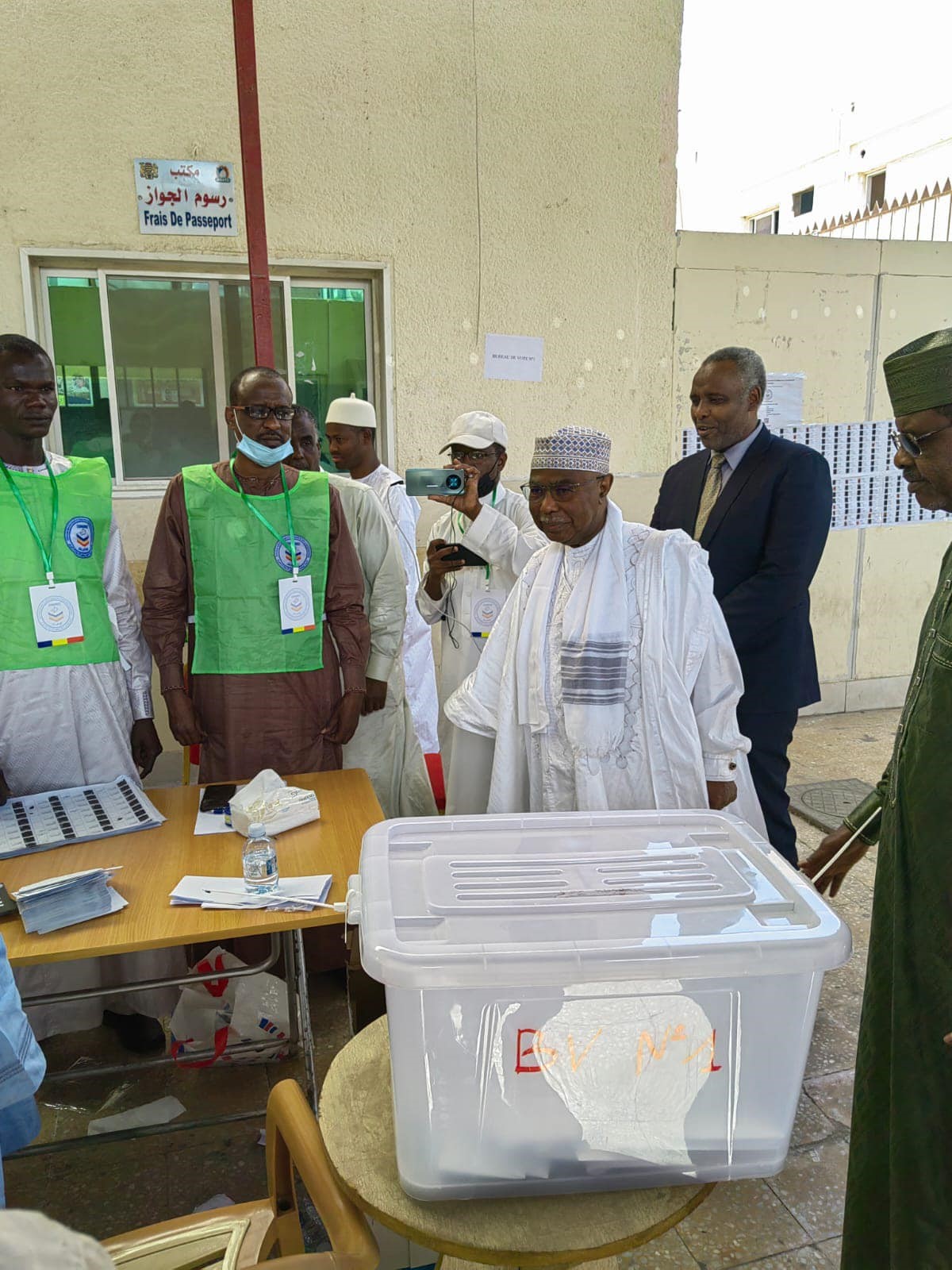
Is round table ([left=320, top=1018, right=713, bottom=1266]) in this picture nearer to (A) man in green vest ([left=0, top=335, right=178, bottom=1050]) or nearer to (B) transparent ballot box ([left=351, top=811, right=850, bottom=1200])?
(B) transparent ballot box ([left=351, top=811, right=850, bottom=1200])

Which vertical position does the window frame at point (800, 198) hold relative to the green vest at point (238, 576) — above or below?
above

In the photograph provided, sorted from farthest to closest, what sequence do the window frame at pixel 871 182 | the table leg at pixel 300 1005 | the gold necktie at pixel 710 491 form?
the window frame at pixel 871 182, the gold necktie at pixel 710 491, the table leg at pixel 300 1005

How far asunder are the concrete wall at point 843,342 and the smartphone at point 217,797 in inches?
145

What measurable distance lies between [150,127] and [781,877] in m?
4.43

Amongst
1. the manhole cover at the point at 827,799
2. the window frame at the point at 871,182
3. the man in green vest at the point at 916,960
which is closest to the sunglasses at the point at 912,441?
the man in green vest at the point at 916,960

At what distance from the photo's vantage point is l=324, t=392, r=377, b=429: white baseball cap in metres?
3.99

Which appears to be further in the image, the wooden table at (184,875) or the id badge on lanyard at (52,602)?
the id badge on lanyard at (52,602)

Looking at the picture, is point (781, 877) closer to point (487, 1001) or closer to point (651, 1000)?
point (651, 1000)

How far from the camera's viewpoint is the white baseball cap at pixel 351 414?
3988 millimetres

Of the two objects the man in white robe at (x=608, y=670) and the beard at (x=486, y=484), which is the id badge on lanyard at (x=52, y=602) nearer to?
the man in white robe at (x=608, y=670)

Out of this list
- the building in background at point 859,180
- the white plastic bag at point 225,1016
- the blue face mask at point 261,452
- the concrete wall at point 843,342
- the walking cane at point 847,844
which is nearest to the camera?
the walking cane at point 847,844

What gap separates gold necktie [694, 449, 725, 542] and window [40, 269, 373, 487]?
2.39m

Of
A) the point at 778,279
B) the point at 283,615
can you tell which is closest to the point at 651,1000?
the point at 283,615

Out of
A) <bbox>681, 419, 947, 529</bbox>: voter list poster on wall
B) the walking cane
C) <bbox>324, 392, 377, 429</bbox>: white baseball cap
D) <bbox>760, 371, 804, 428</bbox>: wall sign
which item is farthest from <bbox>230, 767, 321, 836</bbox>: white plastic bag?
<bbox>681, 419, 947, 529</bbox>: voter list poster on wall
